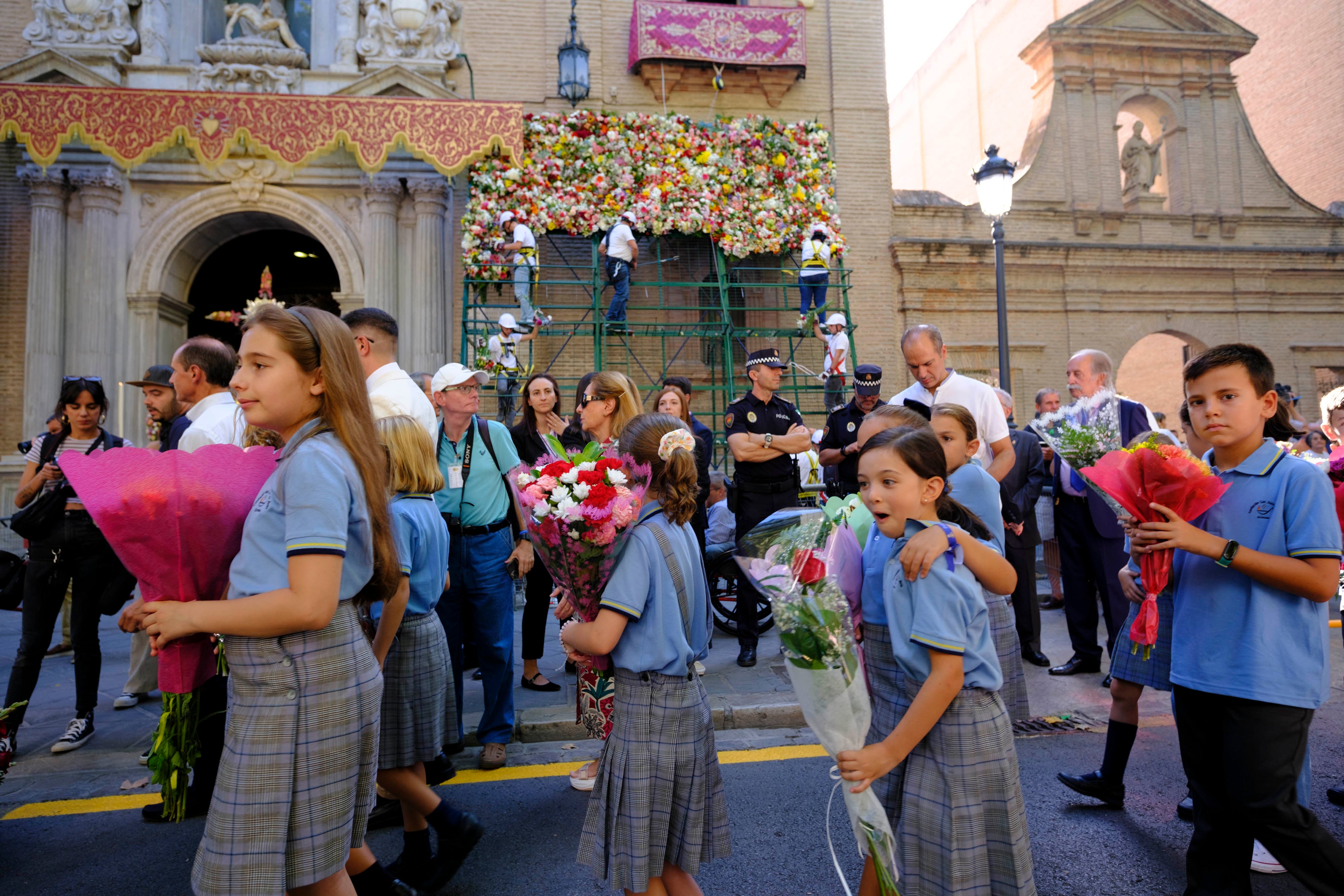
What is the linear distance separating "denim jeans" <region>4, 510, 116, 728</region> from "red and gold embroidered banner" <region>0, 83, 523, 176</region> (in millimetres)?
8316

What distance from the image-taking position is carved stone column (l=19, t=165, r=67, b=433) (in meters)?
12.1

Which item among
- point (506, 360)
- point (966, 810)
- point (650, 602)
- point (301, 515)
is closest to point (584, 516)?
point (650, 602)

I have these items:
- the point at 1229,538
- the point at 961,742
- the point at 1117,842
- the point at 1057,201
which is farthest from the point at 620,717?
the point at 1057,201

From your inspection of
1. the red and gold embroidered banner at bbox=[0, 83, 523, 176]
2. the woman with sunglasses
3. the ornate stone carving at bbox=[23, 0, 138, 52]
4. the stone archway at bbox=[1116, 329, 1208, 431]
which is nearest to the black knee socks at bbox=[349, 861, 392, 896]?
the woman with sunglasses

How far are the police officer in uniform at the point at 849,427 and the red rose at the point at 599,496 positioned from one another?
3799mm

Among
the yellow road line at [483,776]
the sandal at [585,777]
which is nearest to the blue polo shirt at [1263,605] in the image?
the yellow road line at [483,776]

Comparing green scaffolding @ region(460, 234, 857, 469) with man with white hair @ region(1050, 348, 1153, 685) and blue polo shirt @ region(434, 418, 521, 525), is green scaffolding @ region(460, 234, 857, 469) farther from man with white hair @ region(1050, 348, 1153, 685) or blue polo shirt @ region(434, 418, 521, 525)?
blue polo shirt @ region(434, 418, 521, 525)

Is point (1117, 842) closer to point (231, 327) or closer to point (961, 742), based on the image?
point (961, 742)

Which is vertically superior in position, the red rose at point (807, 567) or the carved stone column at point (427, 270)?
the carved stone column at point (427, 270)

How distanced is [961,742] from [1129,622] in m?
1.79

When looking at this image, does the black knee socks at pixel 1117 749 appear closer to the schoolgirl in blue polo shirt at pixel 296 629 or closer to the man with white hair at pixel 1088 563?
the man with white hair at pixel 1088 563

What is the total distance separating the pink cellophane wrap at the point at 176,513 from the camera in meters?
2.08

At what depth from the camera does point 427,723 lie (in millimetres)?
3426

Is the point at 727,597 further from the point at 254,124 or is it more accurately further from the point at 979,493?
the point at 254,124
